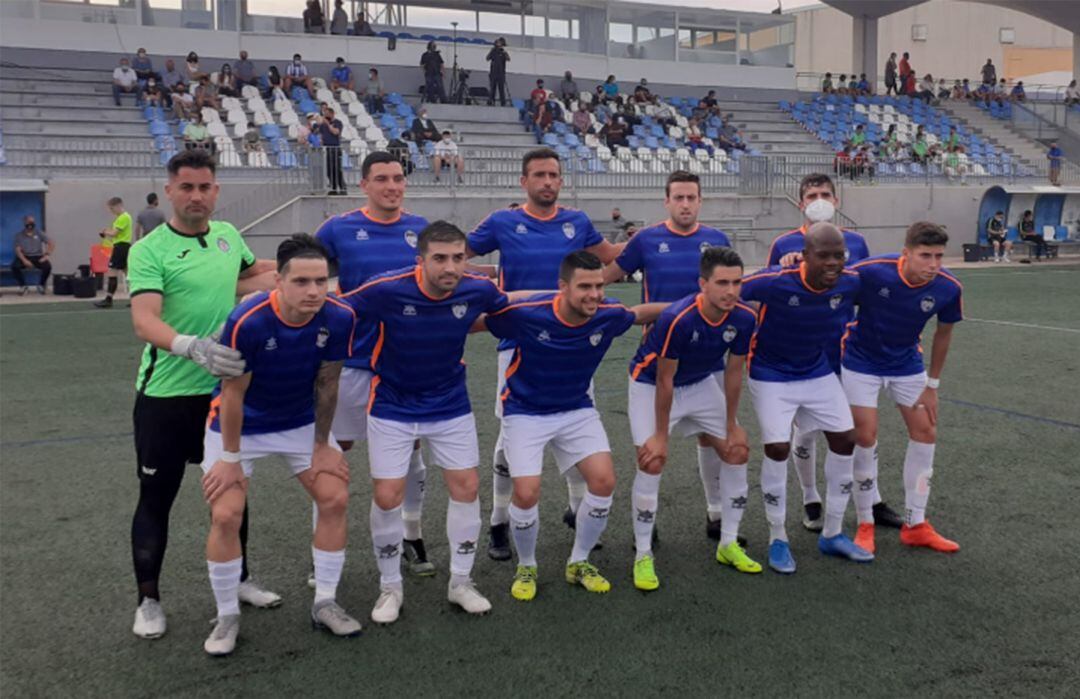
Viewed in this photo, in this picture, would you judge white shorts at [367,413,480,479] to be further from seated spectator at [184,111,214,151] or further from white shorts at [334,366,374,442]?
seated spectator at [184,111,214,151]

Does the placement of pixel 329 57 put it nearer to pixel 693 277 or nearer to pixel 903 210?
pixel 903 210

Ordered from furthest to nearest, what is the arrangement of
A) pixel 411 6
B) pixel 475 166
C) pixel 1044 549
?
pixel 411 6 < pixel 475 166 < pixel 1044 549

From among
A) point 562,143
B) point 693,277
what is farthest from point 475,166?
point 693,277

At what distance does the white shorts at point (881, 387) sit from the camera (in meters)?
5.91

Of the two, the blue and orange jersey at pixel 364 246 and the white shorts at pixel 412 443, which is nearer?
the white shorts at pixel 412 443

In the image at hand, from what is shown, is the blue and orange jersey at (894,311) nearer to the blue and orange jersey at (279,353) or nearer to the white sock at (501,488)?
→ the white sock at (501,488)

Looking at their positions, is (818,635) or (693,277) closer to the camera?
(818,635)

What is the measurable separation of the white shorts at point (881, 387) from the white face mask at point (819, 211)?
977mm

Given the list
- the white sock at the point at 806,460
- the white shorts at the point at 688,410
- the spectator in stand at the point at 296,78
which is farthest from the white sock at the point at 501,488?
the spectator in stand at the point at 296,78

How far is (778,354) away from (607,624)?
195 centimetres

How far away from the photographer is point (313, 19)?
2997 centimetres

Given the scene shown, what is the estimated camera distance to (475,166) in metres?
23.4

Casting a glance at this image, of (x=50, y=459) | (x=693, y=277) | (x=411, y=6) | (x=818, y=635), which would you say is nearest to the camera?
(x=818, y=635)

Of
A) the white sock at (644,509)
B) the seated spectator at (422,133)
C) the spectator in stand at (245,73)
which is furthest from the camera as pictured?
the spectator in stand at (245,73)
